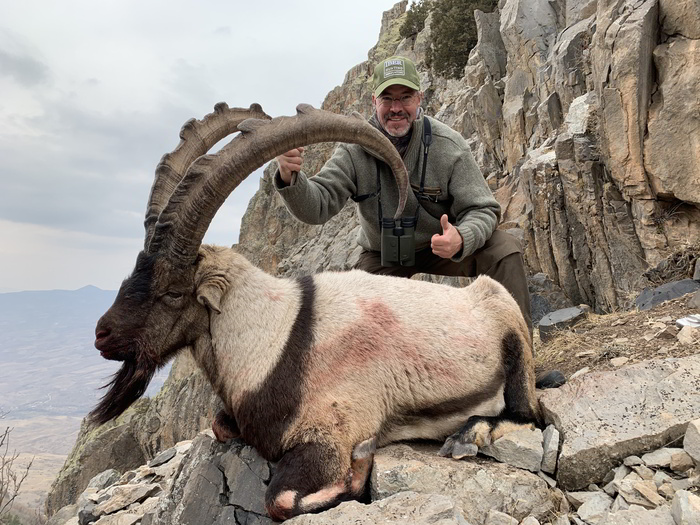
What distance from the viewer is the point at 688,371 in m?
3.66

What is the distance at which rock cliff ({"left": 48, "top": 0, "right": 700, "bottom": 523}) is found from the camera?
935 cm

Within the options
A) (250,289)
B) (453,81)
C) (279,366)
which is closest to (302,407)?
(279,366)

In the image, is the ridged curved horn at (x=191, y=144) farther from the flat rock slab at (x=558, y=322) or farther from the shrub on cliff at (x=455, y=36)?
the shrub on cliff at (x=455, y=36)

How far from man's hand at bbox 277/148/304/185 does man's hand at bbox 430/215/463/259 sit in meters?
1.46

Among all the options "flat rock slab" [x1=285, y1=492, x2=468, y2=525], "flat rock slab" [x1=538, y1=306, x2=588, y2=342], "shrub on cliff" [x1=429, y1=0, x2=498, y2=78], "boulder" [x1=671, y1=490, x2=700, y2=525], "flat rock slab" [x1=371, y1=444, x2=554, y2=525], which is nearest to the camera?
"boulder" [x1=671, y1=490, x2=700, y2=525]

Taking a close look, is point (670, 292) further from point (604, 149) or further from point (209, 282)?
point (209, 282)

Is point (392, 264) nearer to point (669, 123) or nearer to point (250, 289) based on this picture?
point (250, 289)

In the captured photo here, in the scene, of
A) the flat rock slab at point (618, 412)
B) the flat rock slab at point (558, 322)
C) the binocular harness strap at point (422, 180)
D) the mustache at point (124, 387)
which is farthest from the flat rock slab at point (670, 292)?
the mustache at point (124, 387)

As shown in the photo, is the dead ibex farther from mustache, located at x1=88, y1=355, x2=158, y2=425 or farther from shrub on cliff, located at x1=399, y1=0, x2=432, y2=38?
shrub on cliff, located at x1=399, y1=0, x2=432, y2=38

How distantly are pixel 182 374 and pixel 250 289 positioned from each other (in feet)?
64.4

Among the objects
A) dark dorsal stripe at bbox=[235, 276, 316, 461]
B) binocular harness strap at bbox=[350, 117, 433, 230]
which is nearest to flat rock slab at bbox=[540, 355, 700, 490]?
dark dorsal stripe at bbox=[235, 276, 316, 461]

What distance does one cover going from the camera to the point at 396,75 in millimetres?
5574

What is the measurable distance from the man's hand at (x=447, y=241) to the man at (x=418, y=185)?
54cm

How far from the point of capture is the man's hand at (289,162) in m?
4.49
